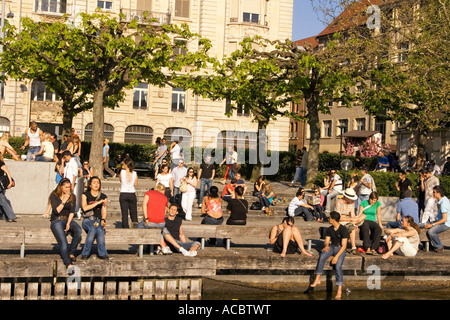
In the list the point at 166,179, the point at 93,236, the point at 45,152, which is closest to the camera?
the point at 93,236

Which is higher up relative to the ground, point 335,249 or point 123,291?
point 335,249

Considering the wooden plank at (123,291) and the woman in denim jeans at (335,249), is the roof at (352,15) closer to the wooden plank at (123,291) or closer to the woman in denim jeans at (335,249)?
the woman in denim jeans at (335,249)

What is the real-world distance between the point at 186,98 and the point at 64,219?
→ 39.8 metres

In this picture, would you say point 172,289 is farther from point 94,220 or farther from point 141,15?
point 141,15

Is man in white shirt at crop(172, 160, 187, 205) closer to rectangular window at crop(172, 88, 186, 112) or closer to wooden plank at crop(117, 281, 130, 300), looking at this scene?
wooden plank at crop(117, 281, 130, 300)

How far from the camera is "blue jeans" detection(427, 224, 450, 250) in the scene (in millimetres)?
15867

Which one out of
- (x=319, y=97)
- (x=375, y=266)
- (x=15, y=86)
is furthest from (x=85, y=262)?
(x=15, y=86)

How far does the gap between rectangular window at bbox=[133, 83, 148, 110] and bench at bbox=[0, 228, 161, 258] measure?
123 ft

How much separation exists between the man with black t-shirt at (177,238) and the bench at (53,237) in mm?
428

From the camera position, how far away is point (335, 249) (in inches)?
544

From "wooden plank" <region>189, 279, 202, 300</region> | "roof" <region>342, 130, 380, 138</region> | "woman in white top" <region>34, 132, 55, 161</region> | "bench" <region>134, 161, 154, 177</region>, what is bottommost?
"wooden plank" <region>189, 279, 202, 300</region>

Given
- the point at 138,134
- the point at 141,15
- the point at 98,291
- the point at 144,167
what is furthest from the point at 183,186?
the point at 141,15

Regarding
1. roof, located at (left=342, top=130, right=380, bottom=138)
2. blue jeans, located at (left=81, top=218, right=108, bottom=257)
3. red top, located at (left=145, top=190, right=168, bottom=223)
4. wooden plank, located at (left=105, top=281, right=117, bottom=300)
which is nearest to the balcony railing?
roof, located at (left=342, top=130, right=380, bottom=138)

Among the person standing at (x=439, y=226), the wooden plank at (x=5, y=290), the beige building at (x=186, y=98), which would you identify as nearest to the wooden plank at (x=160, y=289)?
the wooden plank at (x=5, y=290)
